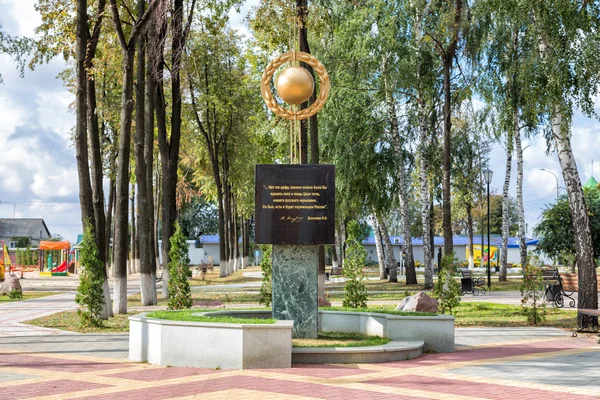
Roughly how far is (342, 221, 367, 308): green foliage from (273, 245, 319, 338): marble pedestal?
9.10 feet

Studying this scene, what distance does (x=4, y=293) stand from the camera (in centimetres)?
3003

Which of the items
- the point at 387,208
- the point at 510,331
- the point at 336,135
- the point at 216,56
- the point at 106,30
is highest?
the point at 216,56

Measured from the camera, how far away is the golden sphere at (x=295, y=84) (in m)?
13.1

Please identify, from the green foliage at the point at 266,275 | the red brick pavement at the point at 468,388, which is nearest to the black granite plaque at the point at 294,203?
the red brick pavement at the point at 468,388

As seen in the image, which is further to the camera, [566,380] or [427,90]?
[427,90]

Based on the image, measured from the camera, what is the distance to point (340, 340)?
42.5 feet

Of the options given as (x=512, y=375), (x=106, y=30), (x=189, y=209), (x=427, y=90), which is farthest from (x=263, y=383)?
(x=189, y=209)

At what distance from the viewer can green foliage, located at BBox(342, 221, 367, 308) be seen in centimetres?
1580

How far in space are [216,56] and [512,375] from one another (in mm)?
31574

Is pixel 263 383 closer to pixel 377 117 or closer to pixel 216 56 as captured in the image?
pixel 377 117

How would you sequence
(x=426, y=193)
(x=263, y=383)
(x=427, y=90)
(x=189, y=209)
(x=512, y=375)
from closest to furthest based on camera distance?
(x=263, y=383) < (x=512, y=375) < (x=427, y=90) < (x=426, y=193) < (x=189, y=209)

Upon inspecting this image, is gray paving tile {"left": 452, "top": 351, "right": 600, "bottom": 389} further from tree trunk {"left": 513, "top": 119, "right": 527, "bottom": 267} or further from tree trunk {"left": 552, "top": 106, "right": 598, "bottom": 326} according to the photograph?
tree trunk {"left": 513, "top": 119, "right": 527, "bottom": 267}

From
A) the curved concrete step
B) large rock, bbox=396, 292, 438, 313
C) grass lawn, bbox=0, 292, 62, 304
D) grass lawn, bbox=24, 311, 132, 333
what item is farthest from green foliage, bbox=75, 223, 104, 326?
grass lawn, bbox=0, 292, 62, 304

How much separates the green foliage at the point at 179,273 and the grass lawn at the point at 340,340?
4120mm
